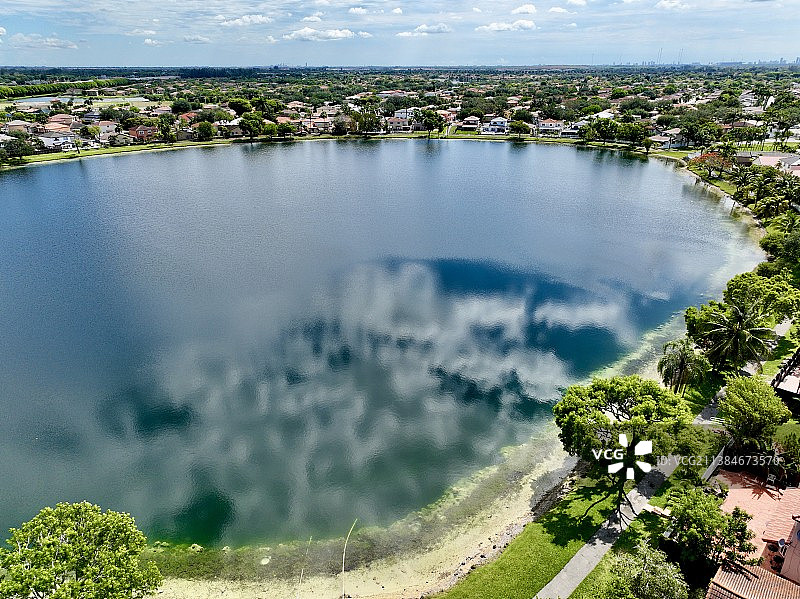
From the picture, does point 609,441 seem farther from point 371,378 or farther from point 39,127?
point 39,127

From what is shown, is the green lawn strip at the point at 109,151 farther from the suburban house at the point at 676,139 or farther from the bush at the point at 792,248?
the bush at the point at 792,248

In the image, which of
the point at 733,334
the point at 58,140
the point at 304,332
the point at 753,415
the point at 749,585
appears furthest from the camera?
the point at 58,140

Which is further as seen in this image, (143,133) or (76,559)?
(143,133)

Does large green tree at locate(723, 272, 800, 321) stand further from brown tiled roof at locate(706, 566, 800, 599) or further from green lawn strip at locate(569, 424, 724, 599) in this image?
brown tiled roof at locate(706, 566, 800, 599)

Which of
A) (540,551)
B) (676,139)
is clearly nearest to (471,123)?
(676,139)

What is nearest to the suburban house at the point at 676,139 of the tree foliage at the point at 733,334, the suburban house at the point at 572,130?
the suburban house at the point at 572,130

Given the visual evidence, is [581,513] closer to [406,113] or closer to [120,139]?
[120,139]
